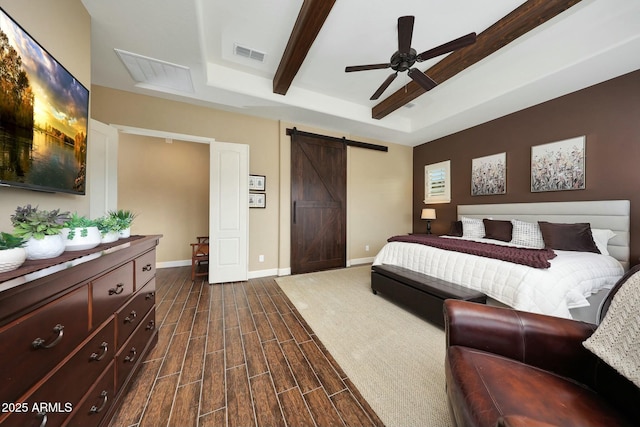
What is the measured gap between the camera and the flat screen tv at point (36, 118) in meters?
1.04

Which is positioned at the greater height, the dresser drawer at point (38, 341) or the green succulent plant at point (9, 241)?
the green succulent plant at point (9, 241)

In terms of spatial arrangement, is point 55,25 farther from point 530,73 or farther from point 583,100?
point 583,100

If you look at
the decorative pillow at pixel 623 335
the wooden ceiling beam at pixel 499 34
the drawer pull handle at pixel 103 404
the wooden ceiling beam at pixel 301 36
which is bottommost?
the drawer pull handle at pixel 103 404

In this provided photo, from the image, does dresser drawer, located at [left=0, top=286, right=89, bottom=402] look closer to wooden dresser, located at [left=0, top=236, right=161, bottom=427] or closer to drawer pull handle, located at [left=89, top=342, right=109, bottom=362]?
wooden dresser, located at [left=0, top=236, right=161, bottom=427]

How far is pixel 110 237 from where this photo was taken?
1.34m

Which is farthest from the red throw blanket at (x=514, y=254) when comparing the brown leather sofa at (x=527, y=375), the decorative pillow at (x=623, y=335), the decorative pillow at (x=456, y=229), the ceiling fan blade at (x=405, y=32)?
the ceiling fan blade at (x=405, y=32)

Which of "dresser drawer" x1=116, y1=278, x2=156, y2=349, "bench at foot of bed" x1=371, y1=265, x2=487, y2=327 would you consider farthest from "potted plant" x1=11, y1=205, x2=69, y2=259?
"bench at foot of bed" x1=371, y1=265, x2=487, y2=327

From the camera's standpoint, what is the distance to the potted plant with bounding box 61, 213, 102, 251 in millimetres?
1072

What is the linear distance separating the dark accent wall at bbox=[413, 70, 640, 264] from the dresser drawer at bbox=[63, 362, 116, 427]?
201 inches

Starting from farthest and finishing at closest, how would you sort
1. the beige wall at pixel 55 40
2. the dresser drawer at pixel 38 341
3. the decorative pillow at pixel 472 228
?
the decorative pillow at pixel 472 228
the beige wall at pixel 55 40
the dresser drawer at pixel 38 341

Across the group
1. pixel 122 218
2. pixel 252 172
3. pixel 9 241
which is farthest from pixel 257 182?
pixel 9 241

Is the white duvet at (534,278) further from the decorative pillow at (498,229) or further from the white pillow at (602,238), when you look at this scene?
the decorative pillow at (498,229)

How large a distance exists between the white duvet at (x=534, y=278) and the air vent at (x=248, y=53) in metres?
3.47

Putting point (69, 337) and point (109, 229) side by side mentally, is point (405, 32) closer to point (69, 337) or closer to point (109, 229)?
point (109, 229)
